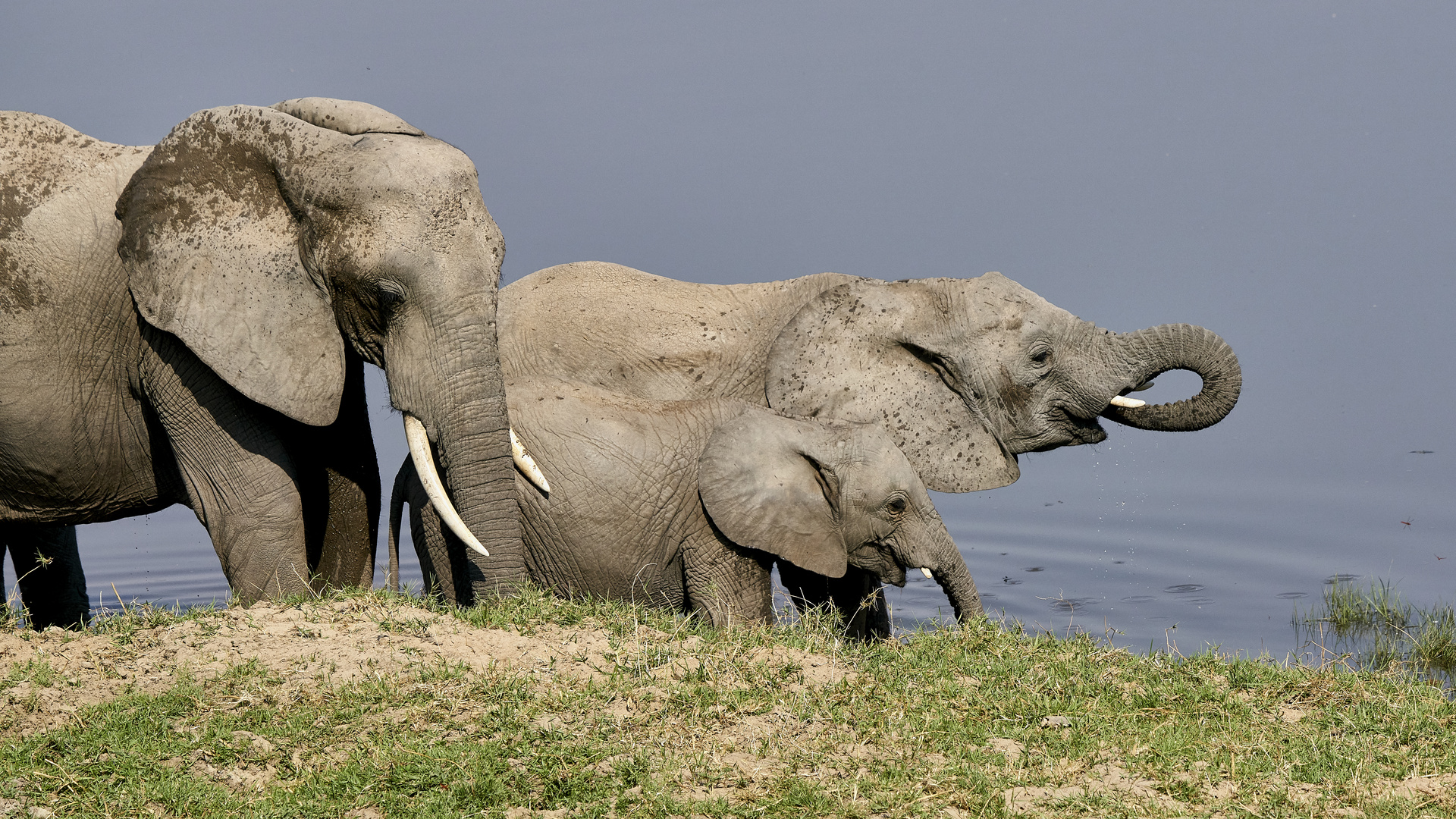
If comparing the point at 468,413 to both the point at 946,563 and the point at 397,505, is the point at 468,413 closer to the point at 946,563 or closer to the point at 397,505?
the point at 397,505

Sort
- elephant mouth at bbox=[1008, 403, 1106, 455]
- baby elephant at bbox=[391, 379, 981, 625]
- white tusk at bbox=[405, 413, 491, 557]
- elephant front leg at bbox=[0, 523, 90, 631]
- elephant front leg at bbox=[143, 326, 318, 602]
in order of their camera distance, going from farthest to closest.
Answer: elephant front leg at bbox=[0, 523, 90, 631] → elephant mouth at bbox=[1008, 403, 1106, 455] → baby elephant at bbox=[391, 379, 981, 625] → elephant front leg at bbox=[143, 326, 318, 602] → white tusk at bbox=[405, 413, 491, 557]

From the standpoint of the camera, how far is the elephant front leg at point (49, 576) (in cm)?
956

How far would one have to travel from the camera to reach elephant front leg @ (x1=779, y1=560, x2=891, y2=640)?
8938 mm

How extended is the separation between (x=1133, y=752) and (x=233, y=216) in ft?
15.2

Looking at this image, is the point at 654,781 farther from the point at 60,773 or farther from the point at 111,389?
the point at 111,389

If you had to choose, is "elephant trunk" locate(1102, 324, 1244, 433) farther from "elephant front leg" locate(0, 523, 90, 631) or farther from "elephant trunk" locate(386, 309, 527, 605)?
"elephant front leg" locate(0, 523, 90, 631)

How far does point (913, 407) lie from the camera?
927cm

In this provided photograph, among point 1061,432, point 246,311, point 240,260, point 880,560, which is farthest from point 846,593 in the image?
point 240,260

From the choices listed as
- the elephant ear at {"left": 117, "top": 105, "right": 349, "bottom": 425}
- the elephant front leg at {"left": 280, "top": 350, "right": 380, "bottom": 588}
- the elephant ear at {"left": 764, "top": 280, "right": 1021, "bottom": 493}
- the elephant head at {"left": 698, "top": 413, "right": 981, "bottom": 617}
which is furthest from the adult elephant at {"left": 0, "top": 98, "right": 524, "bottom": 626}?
the elephant ear at {"left": 764, "top": 280, "right": 1021, "bottom": 493}

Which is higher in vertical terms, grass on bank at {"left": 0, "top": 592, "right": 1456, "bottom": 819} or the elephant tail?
the elephant tail

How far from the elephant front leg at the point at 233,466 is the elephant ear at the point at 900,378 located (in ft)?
10.1

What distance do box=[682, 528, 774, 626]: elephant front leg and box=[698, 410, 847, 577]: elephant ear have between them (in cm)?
14

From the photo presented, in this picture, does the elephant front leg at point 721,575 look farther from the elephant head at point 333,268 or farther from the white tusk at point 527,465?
the elephant head at point 333,268

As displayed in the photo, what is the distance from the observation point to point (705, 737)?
18.8 feet
